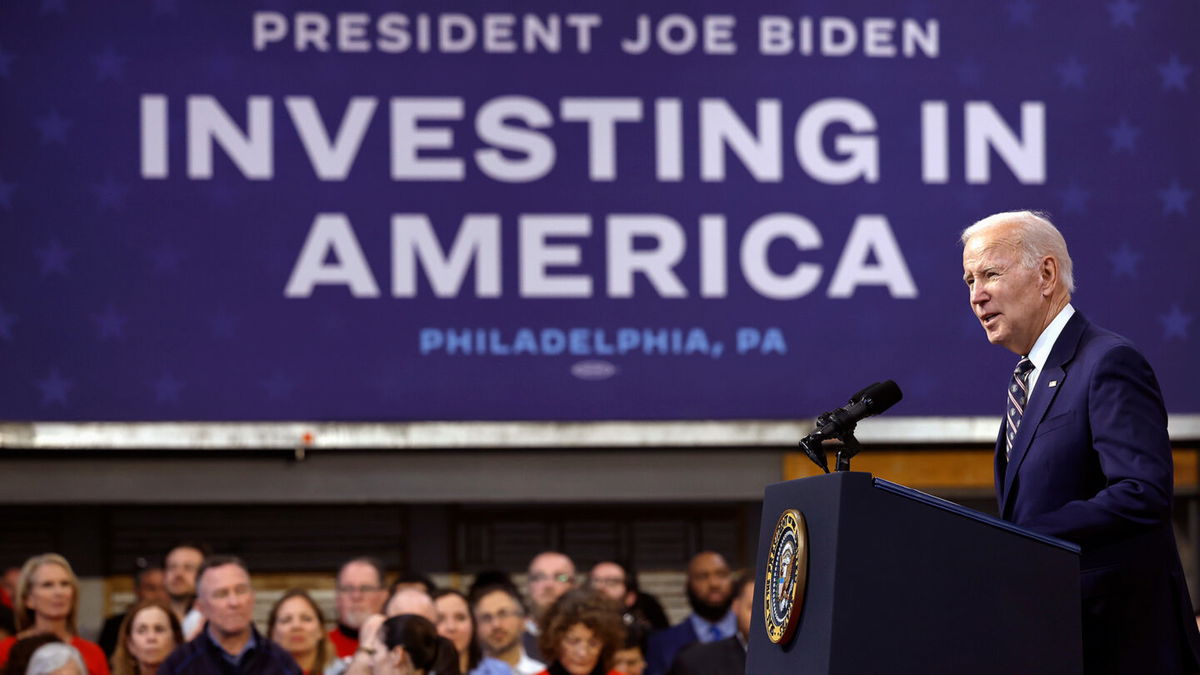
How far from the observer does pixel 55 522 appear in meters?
8.57

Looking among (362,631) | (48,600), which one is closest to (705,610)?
(362,631)

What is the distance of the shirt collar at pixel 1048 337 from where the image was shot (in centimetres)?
Answer: 249

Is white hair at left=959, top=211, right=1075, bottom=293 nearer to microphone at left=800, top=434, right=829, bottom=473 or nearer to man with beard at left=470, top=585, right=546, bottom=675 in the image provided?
microphone at left=800, top=434, right=829, bottom=473

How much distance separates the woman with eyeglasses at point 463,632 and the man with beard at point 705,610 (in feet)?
3.69

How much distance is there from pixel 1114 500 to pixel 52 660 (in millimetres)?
3880

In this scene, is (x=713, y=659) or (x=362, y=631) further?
(x=713, y=659)

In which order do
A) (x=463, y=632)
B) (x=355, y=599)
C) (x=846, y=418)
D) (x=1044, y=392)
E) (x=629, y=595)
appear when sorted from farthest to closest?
1. (x=629, y=595)
2. (x=355, y=599)
3. (x=463, y=632)
4. (x=1044, y=392)
5. (x=846, y=418)

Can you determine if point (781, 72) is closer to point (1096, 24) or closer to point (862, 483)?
point (1096, 24)

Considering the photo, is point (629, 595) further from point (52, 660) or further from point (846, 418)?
point (846, 418)

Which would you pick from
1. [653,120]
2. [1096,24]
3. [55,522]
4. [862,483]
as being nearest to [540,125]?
[653,120]

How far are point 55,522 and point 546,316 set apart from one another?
3.18 metres

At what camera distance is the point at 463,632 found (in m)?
6.02

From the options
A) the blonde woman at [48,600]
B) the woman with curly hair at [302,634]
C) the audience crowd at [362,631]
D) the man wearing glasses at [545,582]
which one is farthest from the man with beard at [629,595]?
the blonde woman at [48,600]

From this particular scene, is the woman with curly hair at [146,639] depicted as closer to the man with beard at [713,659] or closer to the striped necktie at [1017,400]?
the man with beard at [713,659]
